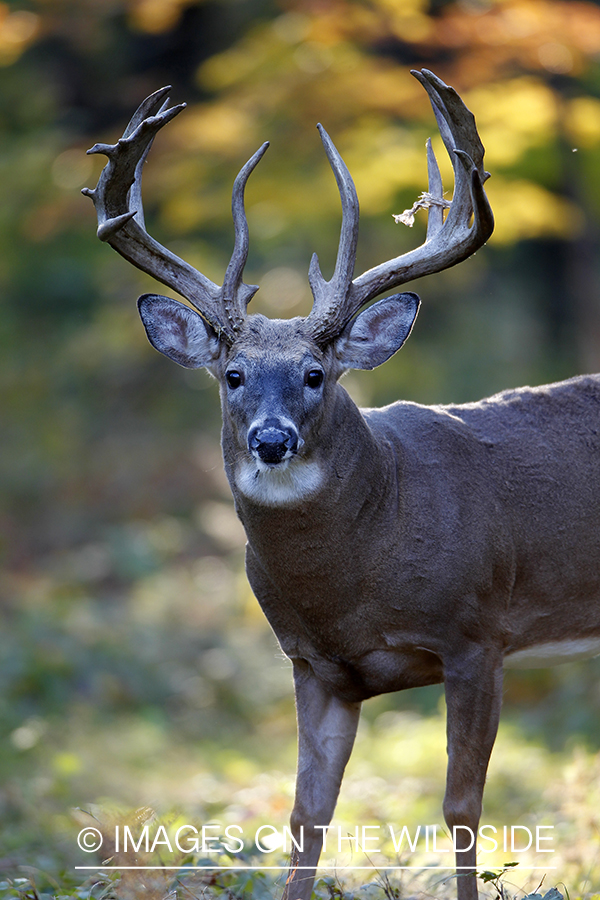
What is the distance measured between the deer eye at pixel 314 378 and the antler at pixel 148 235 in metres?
0.44

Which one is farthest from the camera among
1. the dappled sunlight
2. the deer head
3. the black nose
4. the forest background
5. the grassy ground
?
the dappled sunlight

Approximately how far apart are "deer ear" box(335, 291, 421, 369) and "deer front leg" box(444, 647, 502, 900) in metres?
1.38

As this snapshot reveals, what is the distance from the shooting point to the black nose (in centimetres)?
446

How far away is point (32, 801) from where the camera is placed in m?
8.02

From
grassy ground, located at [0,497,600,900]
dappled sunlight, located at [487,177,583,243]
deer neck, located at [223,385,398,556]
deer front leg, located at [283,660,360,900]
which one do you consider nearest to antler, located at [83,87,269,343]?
deer neck, located at [223,385,398,556]

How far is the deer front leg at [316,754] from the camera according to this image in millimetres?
5211

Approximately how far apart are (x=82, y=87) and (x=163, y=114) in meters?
14.5

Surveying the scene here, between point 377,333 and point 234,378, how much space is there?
2.43 feet

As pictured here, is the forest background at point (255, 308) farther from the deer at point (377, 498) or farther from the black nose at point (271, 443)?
the black nose at point (271, 443)

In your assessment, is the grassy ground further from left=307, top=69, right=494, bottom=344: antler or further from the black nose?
left=307, top=69, right=494, bottom=344: antler

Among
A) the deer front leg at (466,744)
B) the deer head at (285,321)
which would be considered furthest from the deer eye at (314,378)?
the deer front leg at (466,744)

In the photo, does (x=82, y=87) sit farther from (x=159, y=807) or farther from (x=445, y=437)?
(x=445, y=437)

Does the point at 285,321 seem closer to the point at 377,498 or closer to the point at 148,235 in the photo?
the point at 148,235

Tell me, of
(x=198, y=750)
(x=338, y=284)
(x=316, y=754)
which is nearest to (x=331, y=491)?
(x=338, y=284)
